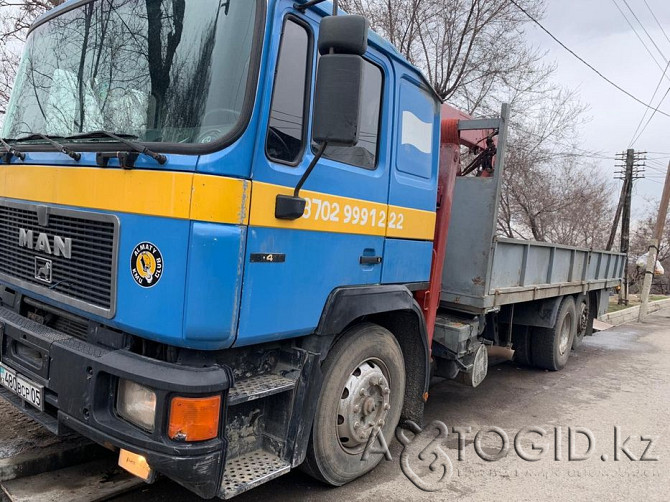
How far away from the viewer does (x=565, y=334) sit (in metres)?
7.11

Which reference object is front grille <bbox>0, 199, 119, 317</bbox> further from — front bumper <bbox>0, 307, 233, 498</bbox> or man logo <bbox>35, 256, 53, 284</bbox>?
front bumper <bbox>0, 307, 233, 498</bbox>

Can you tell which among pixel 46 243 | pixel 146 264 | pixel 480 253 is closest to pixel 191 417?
pixel 146 264

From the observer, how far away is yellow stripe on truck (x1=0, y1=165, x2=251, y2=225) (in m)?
2.28

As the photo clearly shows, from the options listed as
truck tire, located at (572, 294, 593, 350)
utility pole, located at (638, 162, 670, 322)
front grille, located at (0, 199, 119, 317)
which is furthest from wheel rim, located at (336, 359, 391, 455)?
utility pole, located at (638, 162, 670, 322)

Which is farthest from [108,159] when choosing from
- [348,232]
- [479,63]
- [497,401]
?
[479,63]

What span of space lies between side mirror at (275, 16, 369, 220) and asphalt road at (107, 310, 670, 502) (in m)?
2.25

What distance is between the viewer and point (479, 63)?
14352 mm

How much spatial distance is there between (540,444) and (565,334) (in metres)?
3.08

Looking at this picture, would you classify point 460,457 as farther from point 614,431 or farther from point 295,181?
point 295,181

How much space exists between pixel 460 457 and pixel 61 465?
2799 millimetres

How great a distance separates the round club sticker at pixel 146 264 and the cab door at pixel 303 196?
39 centimetres

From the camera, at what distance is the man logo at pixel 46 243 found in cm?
272

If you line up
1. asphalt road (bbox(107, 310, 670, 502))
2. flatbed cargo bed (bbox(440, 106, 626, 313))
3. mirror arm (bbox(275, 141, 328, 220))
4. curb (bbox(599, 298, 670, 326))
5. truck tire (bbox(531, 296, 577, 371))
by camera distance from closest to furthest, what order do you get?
mirror arm (bbox(275, 141, 328, 220)) → asphalt road (bbox(107, 310, 670, 502)) → flatbed cargo bed (bbox(440, 106, 626, 313)) → truck tire (bbox(531, 296, 577, 371)) → curb (bbox(599, 298, 670, 326))

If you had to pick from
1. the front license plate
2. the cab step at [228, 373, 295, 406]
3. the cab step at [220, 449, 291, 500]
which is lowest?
the cab step at [220, 449, 291, 500]
